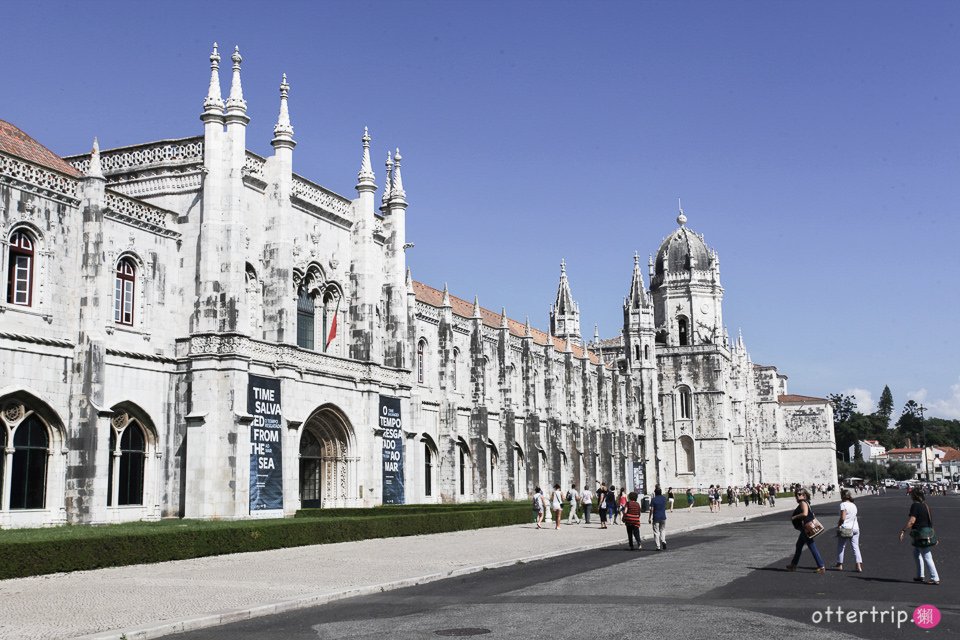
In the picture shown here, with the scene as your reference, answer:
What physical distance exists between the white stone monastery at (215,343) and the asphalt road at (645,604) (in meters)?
14.0

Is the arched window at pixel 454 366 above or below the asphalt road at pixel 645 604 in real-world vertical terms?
above

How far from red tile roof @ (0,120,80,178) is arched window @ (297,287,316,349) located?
9557 millimetres

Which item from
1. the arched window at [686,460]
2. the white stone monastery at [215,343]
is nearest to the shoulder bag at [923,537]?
the white stone monastery at [215,343]

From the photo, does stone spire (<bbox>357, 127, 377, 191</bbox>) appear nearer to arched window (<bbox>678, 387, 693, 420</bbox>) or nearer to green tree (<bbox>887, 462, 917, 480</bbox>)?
arched window (<bbox>678, 387, 693, 420</bbox>)

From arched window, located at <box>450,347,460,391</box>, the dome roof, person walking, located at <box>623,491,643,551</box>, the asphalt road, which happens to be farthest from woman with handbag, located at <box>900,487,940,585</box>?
the dome roof

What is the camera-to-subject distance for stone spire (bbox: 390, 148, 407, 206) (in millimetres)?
42719

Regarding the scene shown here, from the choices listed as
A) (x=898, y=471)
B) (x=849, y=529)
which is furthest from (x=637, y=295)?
(x=898, y=471)

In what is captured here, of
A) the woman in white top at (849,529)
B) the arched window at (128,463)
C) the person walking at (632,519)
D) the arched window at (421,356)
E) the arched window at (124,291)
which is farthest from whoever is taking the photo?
the arched window at (421,356)

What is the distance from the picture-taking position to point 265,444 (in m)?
31.7

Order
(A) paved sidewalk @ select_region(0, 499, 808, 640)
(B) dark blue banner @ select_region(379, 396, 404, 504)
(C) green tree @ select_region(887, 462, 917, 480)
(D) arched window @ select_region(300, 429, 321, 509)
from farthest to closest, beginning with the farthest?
(C) green tree @ select_region(887, 462, 917, 480), (B) dark blue banner @ select_region(379, 396, 404, 504), (D) arched window @ select_region(300, 429, 321, 509), (A) paved sidewalk @ select_region(0, 499, 808, 640)

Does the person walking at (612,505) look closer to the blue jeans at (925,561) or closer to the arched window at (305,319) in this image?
the arched window at (305,319)

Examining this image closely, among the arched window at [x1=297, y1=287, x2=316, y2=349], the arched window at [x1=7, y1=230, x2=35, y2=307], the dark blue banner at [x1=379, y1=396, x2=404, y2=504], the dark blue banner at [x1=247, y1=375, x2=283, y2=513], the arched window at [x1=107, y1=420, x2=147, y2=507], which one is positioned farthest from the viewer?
the dark blue banner at [x1=379, y1=396, x2=404, y2=504]

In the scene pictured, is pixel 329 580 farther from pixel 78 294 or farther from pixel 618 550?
pixel 78 294

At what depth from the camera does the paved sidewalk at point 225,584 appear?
12.1 meters
